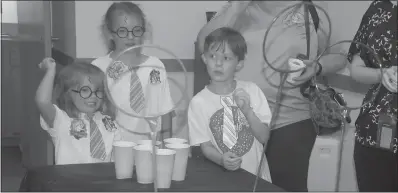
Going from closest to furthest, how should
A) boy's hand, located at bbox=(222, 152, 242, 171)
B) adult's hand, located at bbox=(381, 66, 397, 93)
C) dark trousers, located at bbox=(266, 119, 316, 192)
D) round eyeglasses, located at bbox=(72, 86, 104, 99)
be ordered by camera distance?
adult's hand, located at bbox=(381, 66, 397, 93) < boy's hand, located at bbox=(222, 152, 242, 171) < round eyeglasses, located at bbox=(72, 86, 104, 99) < dark trousers, located at bbox=(266, 119, 316, 192)

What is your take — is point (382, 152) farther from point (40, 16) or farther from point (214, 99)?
point (40, 16)

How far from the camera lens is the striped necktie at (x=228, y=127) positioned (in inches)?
43.9

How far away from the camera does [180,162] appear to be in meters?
0.96

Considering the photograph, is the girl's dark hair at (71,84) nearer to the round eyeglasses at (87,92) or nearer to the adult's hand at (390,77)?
the round eyeglasses at (87,92)

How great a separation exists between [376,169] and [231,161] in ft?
1.25

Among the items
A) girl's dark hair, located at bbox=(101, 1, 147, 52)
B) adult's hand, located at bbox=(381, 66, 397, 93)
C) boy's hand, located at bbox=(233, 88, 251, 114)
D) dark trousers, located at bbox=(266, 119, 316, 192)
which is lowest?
dark trousers, located at bbox=(266, 119, 316, 192)

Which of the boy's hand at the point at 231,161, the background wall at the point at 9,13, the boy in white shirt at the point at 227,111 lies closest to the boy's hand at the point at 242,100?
the boy in white shirt at the point at 227,111

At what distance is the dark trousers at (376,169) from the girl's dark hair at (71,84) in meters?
0.62

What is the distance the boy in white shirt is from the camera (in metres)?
1.09

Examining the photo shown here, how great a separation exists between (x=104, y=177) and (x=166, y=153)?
0.49 feet

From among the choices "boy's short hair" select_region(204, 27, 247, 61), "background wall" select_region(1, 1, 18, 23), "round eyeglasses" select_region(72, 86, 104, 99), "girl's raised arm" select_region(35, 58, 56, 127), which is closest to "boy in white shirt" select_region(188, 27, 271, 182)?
"boy's short hair" select_region(204, 27, 247, 61)

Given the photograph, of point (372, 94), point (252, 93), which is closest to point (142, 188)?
point (252, 93)

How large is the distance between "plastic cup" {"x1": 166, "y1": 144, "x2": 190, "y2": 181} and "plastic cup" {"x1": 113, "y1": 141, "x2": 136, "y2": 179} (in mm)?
78

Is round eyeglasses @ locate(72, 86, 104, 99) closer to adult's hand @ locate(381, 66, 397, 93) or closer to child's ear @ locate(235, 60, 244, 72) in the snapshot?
child's ear @ locate(235, 60, 244, 72)
